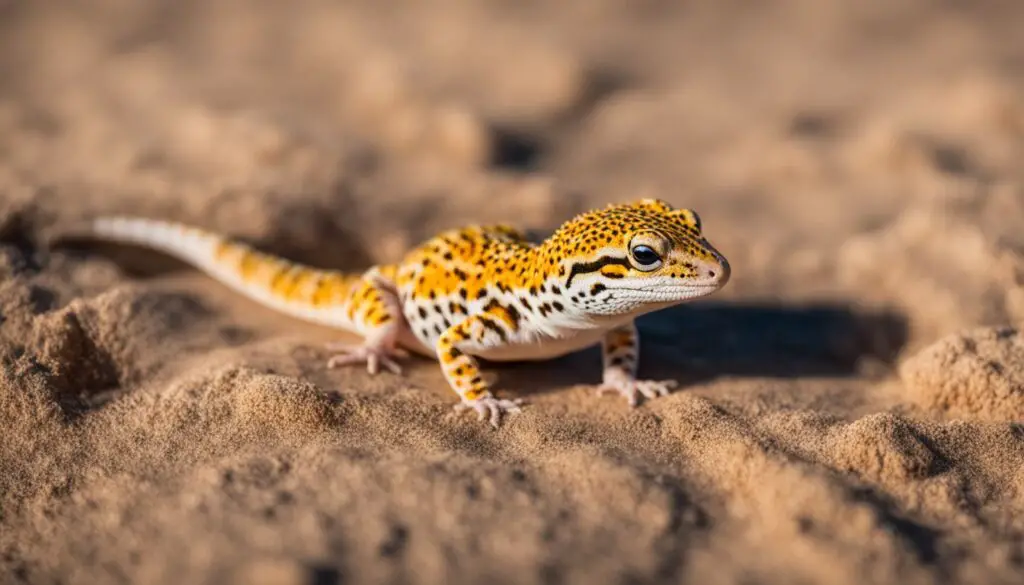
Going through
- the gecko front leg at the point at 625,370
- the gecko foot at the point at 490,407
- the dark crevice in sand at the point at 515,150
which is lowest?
the gecko foot at the point at 490,407

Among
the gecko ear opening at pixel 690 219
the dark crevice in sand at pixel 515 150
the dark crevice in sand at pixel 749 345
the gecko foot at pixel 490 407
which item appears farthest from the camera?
the dark crevice in sand at pixel 515 150

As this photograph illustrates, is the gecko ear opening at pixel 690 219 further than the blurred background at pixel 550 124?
No

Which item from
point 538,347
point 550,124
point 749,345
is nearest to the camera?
point 538,347

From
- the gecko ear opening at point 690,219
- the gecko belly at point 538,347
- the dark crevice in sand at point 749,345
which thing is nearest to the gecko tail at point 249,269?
the gecko belly at point 538,347

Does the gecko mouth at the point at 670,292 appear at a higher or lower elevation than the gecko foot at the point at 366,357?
higher

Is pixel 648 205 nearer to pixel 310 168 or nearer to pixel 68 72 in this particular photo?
→ pixel 310 168

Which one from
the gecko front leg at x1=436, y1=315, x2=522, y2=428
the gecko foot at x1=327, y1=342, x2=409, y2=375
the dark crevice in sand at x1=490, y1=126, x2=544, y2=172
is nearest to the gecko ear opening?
the gecko front leg at x1=436, y1=315, x2=522, y2=428

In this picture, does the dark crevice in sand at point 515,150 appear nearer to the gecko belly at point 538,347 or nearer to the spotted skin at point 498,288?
the spotted skin at point 498,288

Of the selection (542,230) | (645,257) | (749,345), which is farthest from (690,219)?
(542,230)

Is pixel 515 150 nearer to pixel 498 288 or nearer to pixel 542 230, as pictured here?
pixel 542 230
